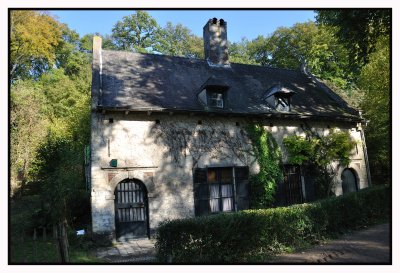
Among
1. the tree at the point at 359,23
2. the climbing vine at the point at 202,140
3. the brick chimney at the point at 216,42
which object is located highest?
the brick chimney at the point at 216,42

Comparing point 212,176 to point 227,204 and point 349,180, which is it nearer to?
point 227,204

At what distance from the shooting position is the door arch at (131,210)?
11414mm

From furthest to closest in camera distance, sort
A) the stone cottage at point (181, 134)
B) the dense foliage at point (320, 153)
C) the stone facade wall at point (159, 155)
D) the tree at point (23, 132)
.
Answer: the tree at point (23, 132) → the dense foliage at point (320, 153) → the stone cottage at point (181, 134) → the stone facade wall at point (159, 155)

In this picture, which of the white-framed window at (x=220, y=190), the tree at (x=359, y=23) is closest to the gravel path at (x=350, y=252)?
the white-framed window at (x=220, y=190)

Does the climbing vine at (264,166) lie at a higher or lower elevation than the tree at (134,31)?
lower

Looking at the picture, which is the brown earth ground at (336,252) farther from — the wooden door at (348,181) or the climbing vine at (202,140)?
the wooden door at (348,181)

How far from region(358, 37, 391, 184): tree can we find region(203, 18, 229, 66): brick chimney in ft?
26.2

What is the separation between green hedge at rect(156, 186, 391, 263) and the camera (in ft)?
23.5

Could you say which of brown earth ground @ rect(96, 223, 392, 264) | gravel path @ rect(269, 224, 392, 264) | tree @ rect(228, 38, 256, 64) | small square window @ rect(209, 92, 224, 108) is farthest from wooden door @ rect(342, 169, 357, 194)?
tree @ rect(228, 38, 256, 64)

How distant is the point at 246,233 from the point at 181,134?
6.09m

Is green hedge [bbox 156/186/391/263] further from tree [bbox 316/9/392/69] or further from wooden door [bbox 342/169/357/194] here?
tree [bbox 316/9/392/69]

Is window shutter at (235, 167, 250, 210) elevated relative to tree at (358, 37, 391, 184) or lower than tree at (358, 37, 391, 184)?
lower

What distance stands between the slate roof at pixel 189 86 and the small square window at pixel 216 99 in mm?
381

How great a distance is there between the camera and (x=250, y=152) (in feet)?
45.2
